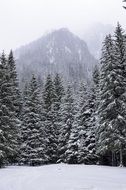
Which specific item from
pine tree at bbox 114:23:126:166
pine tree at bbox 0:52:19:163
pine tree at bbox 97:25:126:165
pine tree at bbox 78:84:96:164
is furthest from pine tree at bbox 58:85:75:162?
pine tree at bbox 114:23:126:166

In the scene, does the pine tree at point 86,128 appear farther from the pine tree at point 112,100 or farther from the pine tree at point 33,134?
the pine tree at point 33,134

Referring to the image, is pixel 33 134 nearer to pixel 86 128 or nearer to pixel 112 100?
pixel 86 128

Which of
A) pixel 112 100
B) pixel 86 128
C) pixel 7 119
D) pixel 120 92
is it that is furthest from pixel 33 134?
pixel 120 92

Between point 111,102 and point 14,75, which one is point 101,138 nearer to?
point 111,102

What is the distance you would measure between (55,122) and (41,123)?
4.53 metres

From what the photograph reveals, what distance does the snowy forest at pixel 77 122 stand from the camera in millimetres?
32875

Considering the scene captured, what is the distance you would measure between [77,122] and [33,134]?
21.8 feet

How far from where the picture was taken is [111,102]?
1293 inches

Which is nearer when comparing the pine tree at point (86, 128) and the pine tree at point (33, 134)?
the pine tree at point (86, 128)

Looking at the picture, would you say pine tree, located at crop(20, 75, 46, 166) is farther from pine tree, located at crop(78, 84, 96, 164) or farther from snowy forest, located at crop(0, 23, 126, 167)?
pine tree, located at crop(78, 84, 96, 164)

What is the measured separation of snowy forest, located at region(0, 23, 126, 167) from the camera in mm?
32875

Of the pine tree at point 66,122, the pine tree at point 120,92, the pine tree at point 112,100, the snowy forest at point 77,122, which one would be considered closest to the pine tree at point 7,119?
the snowy forest at point 77,122

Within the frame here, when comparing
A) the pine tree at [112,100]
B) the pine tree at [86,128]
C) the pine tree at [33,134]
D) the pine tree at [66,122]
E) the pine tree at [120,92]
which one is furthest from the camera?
the pine tree at [66,122]

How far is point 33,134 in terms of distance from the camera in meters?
44.3
